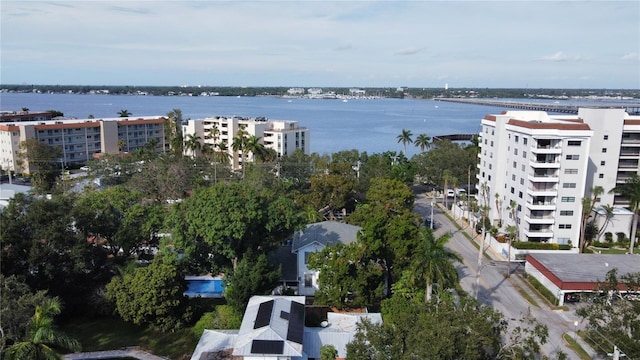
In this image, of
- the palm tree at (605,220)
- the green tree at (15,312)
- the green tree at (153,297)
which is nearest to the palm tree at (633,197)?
the palm tree at (605,220)

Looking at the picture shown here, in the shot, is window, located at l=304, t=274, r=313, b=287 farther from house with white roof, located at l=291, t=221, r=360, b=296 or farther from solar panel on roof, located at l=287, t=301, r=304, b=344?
solar panel on roof, located at l=287, t=301, r=304, b=344

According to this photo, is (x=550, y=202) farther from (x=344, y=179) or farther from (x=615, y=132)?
(x=344, y=179)

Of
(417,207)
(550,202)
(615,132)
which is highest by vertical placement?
(615,132)

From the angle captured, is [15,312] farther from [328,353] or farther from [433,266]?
[433,266]

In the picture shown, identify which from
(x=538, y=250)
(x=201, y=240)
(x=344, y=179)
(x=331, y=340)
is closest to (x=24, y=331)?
(x=201, y=240)

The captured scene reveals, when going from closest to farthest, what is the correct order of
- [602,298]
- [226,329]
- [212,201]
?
[602,298] → [226,329] → [212,201]

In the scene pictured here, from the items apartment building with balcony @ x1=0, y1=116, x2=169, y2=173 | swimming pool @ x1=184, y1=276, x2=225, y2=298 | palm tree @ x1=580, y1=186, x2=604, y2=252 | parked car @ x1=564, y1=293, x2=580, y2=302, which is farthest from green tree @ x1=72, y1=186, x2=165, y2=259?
apartment building with balcony @ x1=0, y1=116, x2=169, y2=173
